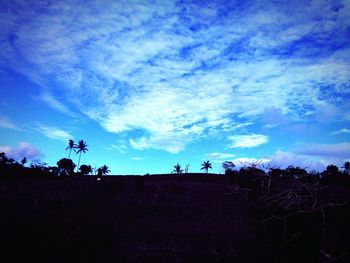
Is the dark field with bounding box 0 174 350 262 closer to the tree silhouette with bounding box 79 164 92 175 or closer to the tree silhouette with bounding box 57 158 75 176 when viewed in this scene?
the tree silhouette with bounding box 57 158 75 176

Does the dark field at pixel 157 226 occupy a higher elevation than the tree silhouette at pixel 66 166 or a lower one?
lower

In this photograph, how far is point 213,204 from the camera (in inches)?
1609

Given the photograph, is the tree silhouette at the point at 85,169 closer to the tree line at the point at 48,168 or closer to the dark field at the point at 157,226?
the tree line at the point at 48,168

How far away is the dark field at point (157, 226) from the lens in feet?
68.9

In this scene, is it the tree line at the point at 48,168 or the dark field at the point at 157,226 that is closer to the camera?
the dark field at the point at 157,226

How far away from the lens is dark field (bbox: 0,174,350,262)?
2100 cm

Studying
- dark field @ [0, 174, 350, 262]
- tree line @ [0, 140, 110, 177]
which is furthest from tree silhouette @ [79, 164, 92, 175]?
dark field @ [0, 174, 350, 262]

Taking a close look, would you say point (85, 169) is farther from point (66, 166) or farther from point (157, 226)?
point (157, 226)

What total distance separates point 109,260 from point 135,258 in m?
2.23

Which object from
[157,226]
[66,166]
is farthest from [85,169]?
[157,226]

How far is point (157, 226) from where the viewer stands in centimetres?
3378

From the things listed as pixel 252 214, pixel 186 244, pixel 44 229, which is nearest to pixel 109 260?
pixel 186 244

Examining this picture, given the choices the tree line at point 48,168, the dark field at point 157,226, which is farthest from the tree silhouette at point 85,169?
the dark field at point 157,226

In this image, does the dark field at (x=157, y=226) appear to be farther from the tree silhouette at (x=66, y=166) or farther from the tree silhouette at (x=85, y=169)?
the tree silhouette at (x=85, y=169)
